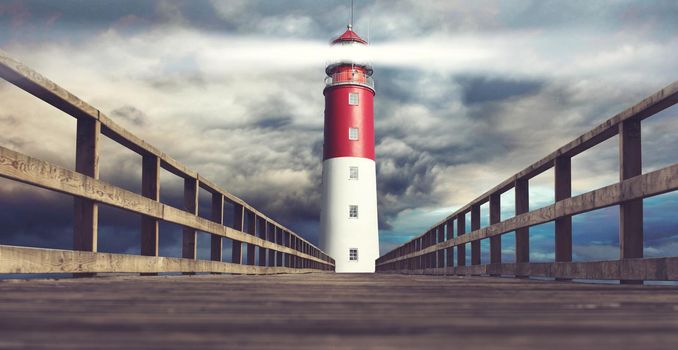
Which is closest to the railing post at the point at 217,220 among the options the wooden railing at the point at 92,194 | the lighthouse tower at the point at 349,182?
the wooden railing at the point at 92,194

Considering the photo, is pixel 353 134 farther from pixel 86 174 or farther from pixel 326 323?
pixel 326 323

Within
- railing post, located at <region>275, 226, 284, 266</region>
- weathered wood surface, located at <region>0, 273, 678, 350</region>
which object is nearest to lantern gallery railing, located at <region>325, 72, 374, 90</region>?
railing post, located at <region>275, 226, 284, 266</region>

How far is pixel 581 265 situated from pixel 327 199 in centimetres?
2330

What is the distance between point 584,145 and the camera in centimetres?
432

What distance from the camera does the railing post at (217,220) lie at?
6500mm

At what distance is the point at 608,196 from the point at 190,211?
3287 mm

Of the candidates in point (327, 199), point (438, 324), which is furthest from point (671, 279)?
point (327, 199)

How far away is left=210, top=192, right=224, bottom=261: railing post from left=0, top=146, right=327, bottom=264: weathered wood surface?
1.01 m

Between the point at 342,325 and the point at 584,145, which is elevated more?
the point at 584,145

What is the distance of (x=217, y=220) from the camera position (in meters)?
6.57

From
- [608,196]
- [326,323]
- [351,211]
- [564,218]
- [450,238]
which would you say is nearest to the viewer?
[326,323]

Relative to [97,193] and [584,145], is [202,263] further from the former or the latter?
[584,145]

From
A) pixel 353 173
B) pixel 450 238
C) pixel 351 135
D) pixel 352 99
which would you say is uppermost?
pixel 352 99

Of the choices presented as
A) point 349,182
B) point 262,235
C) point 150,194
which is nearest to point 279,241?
point 262,235
